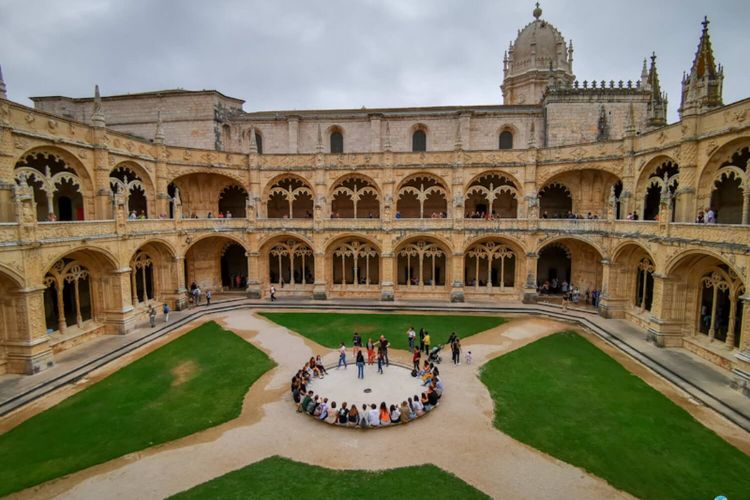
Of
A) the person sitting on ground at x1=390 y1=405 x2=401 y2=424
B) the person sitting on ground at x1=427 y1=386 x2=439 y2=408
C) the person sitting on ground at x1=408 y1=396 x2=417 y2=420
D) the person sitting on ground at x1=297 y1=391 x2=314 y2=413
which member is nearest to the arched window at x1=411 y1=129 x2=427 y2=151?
the person sitting on ground at x1=427 y1=386 x2=439 y2=408

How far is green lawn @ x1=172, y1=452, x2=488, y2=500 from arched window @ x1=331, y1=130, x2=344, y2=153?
2825cm

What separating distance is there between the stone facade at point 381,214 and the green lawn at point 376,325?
4134mm

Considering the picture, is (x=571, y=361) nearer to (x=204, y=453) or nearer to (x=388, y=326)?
(x=388, y=326)

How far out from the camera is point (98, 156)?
2212cm

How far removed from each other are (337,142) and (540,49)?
22.3 metres

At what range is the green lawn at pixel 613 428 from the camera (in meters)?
10.6

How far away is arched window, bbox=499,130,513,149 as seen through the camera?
33719mm

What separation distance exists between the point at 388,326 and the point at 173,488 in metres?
15.6

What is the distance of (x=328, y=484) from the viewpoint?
1046 centimetres

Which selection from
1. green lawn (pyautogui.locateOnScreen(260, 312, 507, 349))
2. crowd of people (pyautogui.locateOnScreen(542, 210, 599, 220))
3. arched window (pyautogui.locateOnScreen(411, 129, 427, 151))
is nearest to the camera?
green lawn (pyautogui.locateOnScreen(260, 312, 507, 349))

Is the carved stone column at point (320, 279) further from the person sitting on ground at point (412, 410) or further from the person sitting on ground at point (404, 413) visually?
the person sitting on ground at point (404, 413)

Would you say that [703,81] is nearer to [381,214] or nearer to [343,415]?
[381,214]

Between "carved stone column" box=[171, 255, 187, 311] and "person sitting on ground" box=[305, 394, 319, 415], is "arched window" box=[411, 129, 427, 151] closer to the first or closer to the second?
"carved stone column" box=[171, 255, 187, 311]

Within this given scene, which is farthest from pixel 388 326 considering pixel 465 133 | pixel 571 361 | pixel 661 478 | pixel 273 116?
pixel 273 116
